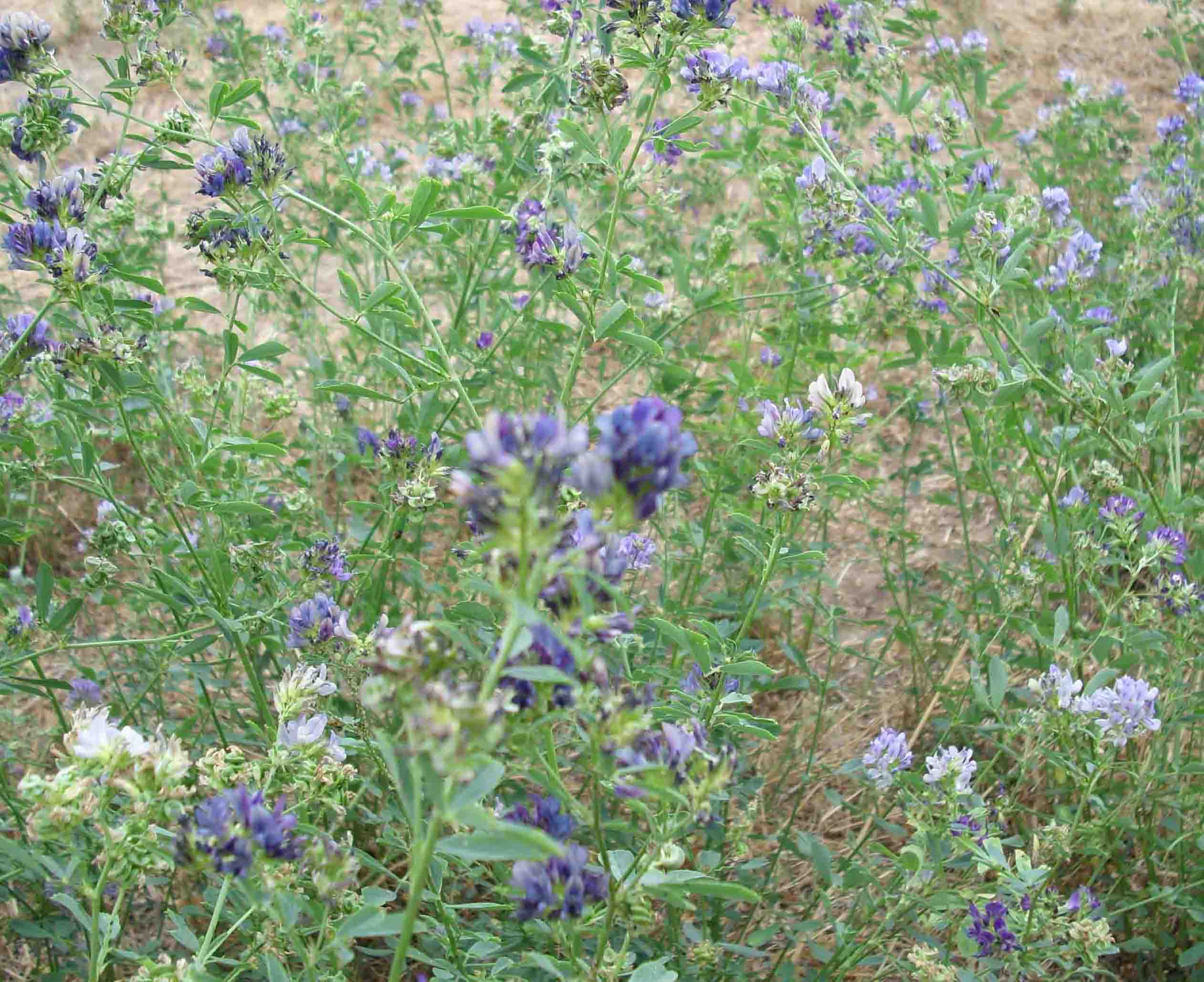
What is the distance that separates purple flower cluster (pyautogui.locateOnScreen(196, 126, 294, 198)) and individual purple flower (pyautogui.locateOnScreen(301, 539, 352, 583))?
0.64 metres

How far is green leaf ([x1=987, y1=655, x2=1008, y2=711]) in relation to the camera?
2.06 m

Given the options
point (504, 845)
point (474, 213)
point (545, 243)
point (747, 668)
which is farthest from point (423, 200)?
point (504, 845)

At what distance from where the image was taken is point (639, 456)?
912 millimetres

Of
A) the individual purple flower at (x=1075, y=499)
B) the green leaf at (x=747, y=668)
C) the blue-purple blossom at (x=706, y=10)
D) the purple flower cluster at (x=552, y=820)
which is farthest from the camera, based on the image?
the individual purple flower at (x=1075, y=499)

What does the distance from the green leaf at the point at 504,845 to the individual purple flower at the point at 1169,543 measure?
5.72 ft

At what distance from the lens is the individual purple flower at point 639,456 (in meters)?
0.91

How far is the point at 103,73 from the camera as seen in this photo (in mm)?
7297

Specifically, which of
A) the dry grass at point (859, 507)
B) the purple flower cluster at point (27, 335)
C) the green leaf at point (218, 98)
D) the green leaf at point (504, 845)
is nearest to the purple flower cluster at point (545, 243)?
the green leaf at point (218, 98)

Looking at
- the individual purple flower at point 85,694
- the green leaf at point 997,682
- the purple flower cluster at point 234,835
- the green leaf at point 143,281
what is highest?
the green leaf at point 143,281

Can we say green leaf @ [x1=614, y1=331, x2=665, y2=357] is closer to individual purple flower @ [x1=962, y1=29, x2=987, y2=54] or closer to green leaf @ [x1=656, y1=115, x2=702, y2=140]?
green leaf @ [x1=656, y1=115, x2=702, y2=140]

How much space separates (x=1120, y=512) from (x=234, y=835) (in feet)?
6.30

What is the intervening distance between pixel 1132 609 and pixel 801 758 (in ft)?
2.99

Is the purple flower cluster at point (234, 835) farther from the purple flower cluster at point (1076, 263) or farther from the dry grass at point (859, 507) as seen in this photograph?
the purple flower cluster at point (1076, 263)

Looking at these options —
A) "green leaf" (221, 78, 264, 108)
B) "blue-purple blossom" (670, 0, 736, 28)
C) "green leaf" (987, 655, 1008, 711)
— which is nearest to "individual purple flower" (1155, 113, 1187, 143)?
"green leaf" (987, 655, 1008, 711)
